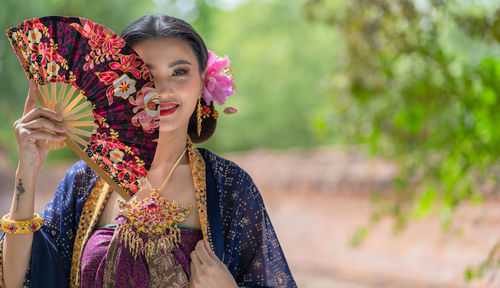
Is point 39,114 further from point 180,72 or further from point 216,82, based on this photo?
point 216,82

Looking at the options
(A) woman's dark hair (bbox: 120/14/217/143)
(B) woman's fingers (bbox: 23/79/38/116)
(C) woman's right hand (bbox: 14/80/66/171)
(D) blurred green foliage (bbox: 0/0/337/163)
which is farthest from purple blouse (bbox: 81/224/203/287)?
(D) blurred green foliage (bbox: 0/0/337/163)

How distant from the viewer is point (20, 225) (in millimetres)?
1451

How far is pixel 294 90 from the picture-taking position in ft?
52.5

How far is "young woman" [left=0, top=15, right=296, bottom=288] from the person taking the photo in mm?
1503

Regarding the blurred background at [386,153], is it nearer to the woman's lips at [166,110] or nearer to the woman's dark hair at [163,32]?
the woman's dark hair at [163,32]

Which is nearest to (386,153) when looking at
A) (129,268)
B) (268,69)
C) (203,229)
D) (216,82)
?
(216,82)

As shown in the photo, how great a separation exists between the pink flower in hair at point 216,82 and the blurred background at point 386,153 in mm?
1739

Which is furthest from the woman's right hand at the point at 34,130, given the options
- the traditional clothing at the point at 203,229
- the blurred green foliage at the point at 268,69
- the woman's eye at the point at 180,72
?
the blurred green foliage at the point at 268,69

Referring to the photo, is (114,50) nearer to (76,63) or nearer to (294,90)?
(76,63)

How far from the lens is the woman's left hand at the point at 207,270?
4.96 ft

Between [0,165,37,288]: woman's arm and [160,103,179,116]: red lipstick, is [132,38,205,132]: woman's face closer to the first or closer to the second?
[160,103,179,116]: red lipstick

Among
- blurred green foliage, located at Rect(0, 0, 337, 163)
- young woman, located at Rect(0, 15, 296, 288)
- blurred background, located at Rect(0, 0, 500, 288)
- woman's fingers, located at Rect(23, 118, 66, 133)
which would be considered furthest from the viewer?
blurred green foliage, located at Rect(0, 0, 337, 163)

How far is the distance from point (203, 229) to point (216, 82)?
477 mm

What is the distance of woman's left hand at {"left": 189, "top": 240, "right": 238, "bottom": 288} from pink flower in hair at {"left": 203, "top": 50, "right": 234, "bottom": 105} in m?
0.47
